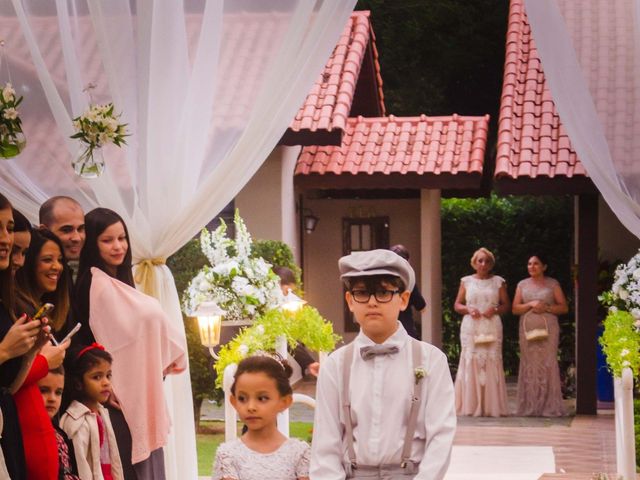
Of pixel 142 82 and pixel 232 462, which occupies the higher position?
pixel 142 82

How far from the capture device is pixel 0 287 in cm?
449

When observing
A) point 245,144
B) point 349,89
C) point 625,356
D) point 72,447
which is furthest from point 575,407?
point 72,447

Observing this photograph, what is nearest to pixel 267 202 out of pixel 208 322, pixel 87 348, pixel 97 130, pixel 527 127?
pixel 527 127

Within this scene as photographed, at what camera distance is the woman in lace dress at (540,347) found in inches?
488

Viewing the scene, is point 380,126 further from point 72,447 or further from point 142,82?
point 72,447

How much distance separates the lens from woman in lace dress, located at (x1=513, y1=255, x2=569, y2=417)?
12406 mm

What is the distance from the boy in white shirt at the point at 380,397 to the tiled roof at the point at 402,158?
34.5 ft

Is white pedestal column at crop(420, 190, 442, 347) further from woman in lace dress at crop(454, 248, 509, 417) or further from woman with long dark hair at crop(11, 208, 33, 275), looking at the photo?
woman with long dark hair at crop(11, 208, 33, 275)

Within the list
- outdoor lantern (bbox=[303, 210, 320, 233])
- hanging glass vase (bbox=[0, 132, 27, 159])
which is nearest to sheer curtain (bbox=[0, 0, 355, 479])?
hanging glass vase (bbox=[0, 132, 27, 159])

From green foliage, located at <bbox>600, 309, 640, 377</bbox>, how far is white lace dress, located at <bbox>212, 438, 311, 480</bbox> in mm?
3282

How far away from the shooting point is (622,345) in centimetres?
746

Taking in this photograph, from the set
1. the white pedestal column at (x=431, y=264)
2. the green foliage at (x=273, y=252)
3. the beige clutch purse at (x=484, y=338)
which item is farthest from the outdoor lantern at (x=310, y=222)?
the beige clutch purse at (x=484, y=338)

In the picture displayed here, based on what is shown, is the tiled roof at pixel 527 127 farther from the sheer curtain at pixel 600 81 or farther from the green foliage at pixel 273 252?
the sheer curtain at pixel 600 81

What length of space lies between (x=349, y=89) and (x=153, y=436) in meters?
9.30
